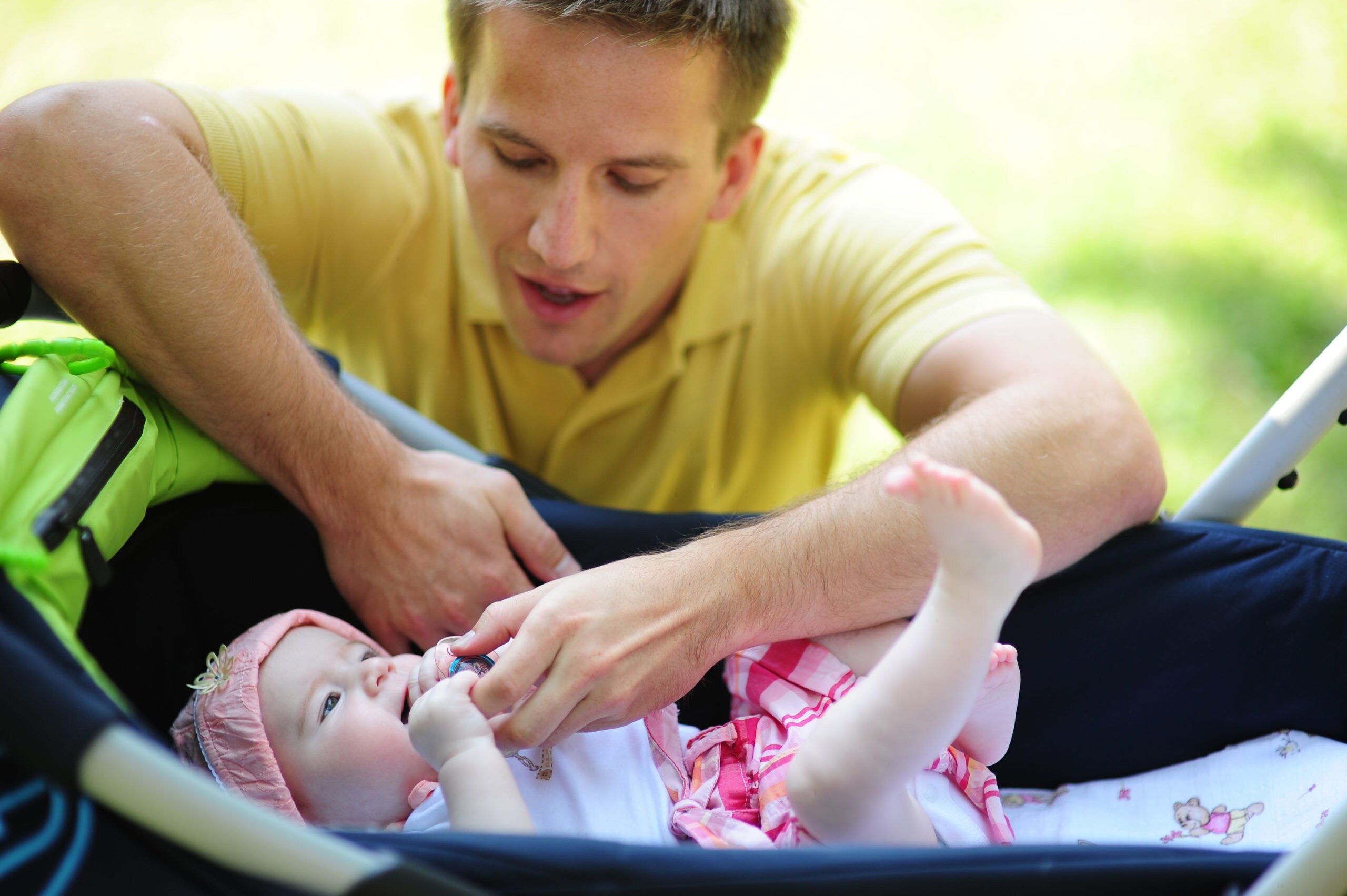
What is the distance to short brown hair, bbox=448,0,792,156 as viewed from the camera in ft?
4.96

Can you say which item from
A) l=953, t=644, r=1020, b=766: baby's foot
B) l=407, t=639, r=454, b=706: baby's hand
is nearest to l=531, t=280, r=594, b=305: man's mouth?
l=407, t=639, r=454, b=706: baby's hand

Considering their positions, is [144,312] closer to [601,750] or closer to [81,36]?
[601,750]

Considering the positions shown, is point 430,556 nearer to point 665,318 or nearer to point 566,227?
point 566,227

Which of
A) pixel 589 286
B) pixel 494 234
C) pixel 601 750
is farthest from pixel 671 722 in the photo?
pixel 494 234

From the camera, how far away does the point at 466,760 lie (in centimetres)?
113

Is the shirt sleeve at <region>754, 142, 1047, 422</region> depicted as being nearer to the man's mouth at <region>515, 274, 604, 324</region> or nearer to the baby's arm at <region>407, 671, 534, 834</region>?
the man's mouth at <region>515, 274, 604, 324</region>

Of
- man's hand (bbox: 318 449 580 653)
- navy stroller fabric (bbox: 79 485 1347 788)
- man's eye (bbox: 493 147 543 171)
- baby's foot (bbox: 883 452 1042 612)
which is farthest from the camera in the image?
man's eye (bbox: 493 147 543 171)

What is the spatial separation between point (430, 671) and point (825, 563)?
18.7 inches

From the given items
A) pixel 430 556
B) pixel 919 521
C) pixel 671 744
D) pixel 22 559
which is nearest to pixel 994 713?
pixel 919 521

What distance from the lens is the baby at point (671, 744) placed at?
100cm

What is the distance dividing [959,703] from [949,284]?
36.1 inches

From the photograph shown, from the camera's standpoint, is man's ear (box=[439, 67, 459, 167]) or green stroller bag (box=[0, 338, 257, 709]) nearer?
green stroller bag (box=[0, 338, 257, 709])

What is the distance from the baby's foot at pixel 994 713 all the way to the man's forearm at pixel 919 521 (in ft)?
0.55

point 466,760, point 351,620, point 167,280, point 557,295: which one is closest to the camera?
point 466,760
